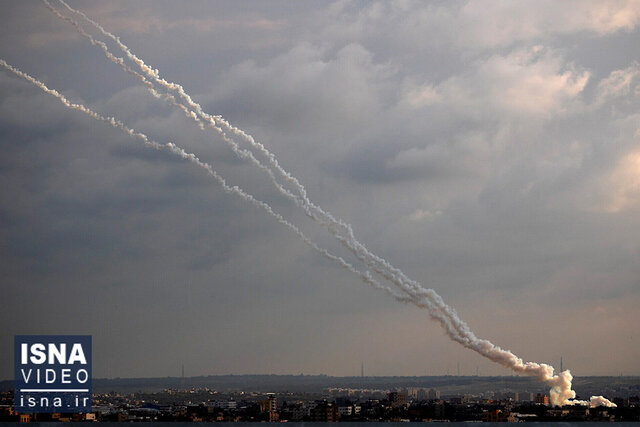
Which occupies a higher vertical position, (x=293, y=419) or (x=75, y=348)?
(x=75, y=348)

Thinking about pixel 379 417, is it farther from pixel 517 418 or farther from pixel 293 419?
pixel 517 418

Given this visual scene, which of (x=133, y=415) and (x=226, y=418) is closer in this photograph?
(x=226, y=418)

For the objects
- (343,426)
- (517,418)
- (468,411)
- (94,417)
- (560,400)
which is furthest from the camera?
(468,411)

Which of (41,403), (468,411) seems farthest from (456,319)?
(468,411)

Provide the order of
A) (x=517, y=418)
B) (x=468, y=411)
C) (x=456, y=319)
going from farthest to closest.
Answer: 1. (x=468, y=411)
2. (x=517, y=418)
3. (x=456, y=319)

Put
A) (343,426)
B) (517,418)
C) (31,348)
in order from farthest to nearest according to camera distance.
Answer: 1. (517,418)
2. (343,426)
3. (31,348)

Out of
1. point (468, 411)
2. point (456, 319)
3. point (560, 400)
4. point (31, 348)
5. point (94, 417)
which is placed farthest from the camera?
point (468, 411)

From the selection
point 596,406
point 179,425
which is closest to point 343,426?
point 179,425

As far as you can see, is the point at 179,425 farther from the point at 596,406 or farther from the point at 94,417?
the point at 596,406

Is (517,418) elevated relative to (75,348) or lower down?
lower down

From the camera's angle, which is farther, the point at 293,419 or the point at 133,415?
the point at 133,415
